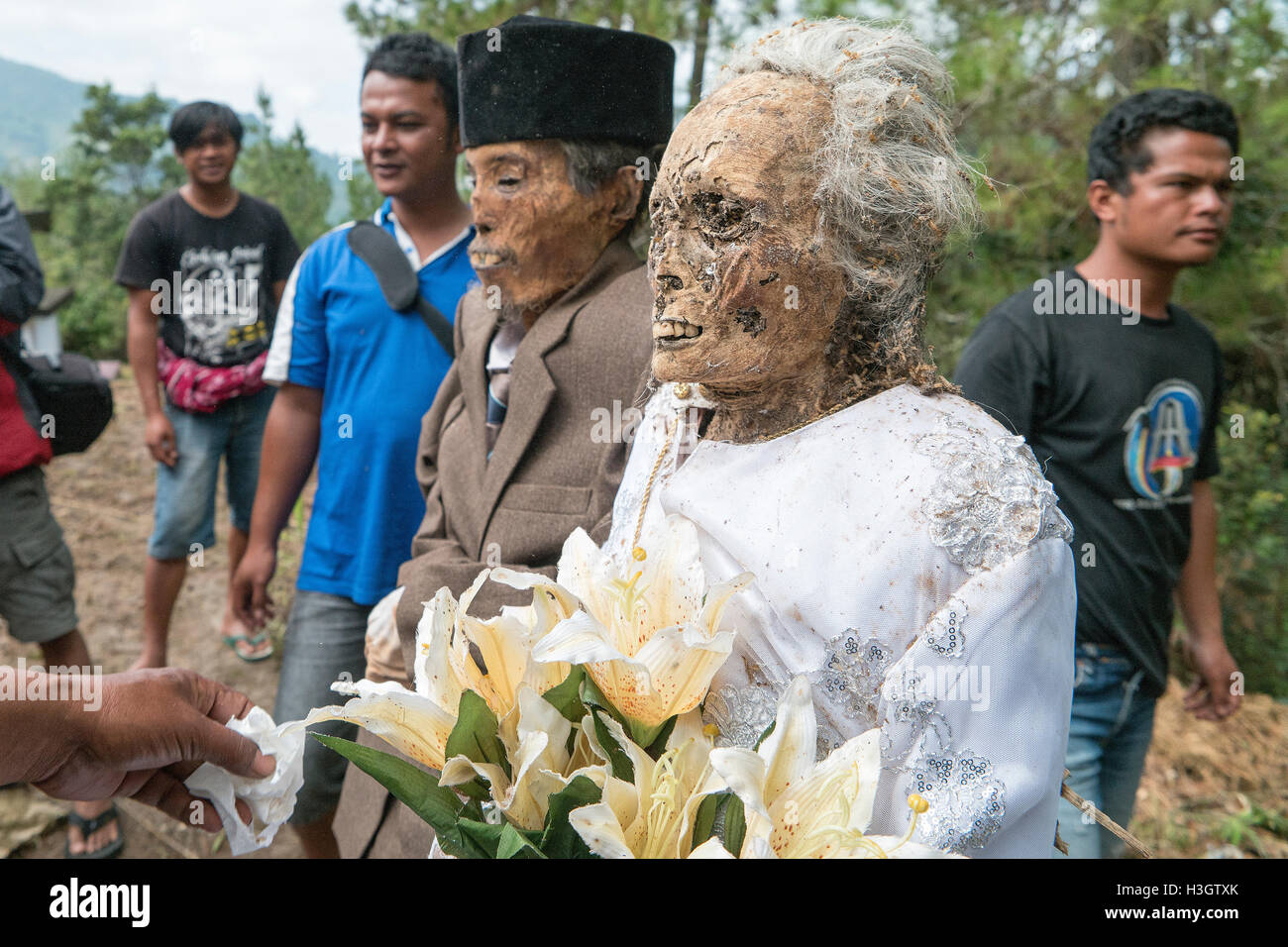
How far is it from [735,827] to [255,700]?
433 centimetres

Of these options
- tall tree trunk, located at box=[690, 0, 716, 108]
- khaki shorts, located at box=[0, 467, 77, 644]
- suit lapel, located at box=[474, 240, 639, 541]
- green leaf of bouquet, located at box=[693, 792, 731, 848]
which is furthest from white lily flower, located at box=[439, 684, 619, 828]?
tall tree trunk, located at box=[690, 0, 716, 108]

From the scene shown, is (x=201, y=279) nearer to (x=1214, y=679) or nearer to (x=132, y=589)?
(x=132, y=589)

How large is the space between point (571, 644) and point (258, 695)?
4424mm

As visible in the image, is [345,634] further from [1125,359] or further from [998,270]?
[998,270]

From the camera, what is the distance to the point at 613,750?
4.66ft

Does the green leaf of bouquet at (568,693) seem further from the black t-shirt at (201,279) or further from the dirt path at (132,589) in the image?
the black t-shirt at (201,279)

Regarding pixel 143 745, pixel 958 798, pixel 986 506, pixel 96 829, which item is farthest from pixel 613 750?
pixel 96 829

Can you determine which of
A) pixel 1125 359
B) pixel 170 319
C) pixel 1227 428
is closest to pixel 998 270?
pixel 1227 428

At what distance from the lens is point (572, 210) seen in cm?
246

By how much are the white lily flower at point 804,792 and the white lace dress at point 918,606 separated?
155 mm

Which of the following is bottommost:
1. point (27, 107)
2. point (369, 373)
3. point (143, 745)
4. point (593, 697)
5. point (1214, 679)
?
point (1214, 679)

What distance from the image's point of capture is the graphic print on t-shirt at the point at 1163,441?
2.95m

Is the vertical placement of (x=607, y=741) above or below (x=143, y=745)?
above

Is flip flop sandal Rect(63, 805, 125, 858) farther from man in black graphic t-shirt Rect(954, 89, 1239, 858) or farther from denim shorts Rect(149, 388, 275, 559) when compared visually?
man in black graphic t-shirt Rect(954, 89, 1239, 858)
